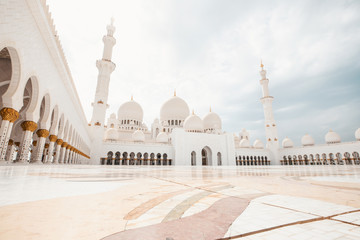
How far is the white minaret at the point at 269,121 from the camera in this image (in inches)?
1048

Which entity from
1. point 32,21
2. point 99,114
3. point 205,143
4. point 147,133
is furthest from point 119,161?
point 32,21

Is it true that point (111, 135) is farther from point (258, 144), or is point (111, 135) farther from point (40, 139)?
point (258, 144)

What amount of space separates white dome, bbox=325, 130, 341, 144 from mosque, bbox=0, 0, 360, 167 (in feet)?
0.40

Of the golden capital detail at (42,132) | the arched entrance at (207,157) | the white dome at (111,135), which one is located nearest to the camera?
the golden capital detail at (42,132)

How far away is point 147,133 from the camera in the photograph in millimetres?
28188

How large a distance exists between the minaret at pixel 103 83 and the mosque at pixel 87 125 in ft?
0.31

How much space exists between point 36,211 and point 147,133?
27.8 metres

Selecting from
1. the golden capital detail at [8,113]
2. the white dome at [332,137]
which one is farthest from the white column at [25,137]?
the white dome at [332,137]

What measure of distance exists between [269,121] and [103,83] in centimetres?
2203

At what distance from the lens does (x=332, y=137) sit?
942 inches

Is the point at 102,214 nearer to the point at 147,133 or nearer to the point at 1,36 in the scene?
the point at 1,36

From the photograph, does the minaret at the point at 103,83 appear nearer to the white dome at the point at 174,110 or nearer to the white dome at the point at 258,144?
the white dome at the point at 174,110

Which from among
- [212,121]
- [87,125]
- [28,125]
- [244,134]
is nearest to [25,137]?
[28,125]

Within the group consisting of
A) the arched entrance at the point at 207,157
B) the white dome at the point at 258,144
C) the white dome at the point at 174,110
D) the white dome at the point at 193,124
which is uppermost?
the white dome at the point at 174,110
